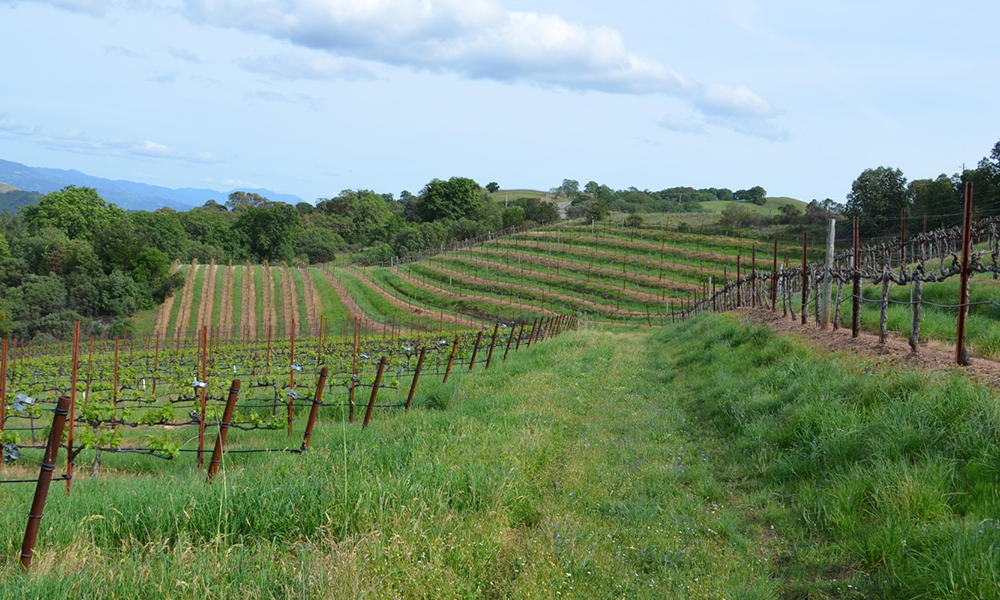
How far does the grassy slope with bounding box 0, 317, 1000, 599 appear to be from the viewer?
12.1ft

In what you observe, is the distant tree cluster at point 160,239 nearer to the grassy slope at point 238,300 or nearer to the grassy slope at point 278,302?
the grassy slope at point 238,300

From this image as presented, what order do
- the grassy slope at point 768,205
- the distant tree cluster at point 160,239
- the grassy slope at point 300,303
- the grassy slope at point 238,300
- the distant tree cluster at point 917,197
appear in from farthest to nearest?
the grassy slope at point 768,205 → the distant tree cluster at point 160,239 → the grassy slope at point 238,300 → the grassy slope at point 300,303 → the distant tree cluster at point 917,197

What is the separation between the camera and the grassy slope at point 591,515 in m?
3.70

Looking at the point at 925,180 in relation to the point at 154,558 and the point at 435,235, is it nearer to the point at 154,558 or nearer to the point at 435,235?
the point at 435,235

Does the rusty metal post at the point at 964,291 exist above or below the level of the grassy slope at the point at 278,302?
above

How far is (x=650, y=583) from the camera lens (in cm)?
402

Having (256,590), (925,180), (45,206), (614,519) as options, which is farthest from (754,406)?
(45,206)

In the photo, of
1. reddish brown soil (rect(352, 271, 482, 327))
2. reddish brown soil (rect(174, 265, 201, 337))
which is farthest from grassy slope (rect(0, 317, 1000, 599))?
reddish brown soil (rect(174, 265, 201, 337))

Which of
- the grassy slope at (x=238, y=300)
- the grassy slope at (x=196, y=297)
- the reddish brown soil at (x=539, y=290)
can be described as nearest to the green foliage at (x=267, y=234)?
the grassy slope at (x=196, y=297)

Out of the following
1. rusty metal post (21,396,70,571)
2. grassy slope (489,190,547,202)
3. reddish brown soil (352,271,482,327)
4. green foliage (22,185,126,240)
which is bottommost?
reddish brown soil (352,271,482,327)

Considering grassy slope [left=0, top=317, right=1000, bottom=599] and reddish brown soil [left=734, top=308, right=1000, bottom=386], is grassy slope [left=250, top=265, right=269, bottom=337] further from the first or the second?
grassy slope [left=0, top=317, right=1000, bottom=599]

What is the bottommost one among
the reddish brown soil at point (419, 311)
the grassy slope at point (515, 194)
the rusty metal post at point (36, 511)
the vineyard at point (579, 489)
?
the reddish brown soil at point (419, 311)

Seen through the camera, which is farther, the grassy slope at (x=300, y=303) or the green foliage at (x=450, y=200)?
the green foliage at (x=450, y=200)

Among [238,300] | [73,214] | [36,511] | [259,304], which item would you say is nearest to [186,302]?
[238,300]
